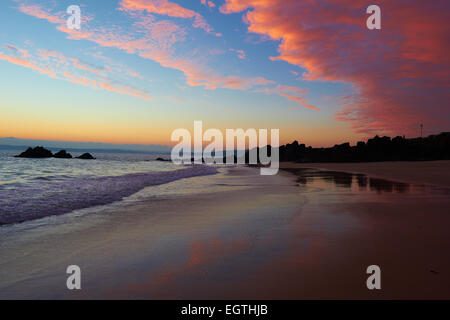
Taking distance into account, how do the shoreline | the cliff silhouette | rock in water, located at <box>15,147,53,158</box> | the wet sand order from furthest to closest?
rock in water, located at <box>15,147,53,158</box> → the cliff silhouette → the shoreline → the wet sand

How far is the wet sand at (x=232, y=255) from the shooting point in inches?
147

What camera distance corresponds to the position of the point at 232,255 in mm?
5066

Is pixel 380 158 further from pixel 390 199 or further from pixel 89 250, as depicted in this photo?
pixel 89 250

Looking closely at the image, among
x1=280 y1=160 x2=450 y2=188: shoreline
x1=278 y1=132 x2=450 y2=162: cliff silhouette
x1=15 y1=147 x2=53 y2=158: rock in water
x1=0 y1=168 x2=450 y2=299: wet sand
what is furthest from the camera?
x1=15 y1=147 x2=53 y2=158: rock in water

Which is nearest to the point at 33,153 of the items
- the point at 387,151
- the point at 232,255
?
the point at 232,255

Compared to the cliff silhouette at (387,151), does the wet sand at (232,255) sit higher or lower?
lower

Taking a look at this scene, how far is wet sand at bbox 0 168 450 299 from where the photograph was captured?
12.2 feet

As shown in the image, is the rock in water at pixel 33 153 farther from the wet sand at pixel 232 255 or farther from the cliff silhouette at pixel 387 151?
the wet sand at pixel 232 255

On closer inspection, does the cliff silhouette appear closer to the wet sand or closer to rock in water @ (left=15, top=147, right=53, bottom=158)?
the wet sand

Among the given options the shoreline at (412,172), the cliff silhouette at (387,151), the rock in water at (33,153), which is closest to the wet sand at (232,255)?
the shoreline at (412,172)

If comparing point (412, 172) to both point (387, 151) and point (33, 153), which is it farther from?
point (33, 153)

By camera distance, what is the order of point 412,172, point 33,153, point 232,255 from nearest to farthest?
point 232,255 < point 412,172 < point 33,153

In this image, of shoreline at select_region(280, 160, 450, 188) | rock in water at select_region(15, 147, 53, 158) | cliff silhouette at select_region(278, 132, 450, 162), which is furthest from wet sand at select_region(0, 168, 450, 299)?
rock in water at select_region(15, 147, 53, 158)
